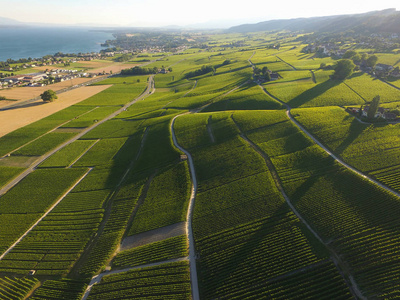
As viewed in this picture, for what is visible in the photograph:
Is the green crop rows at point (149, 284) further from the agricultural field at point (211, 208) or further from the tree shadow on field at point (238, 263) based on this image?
the tree shadow on field at point (238, 263)

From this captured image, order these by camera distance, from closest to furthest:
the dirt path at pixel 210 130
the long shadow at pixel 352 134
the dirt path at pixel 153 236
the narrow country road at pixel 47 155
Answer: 1. the dirt path at pixel 153 236
2. the long shadow at pixel 352 134
3. the narrow country road at pixel 47 155
4. the dirt path at pixel 210 130

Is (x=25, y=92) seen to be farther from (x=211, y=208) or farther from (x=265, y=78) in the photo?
(x=211, y=208)

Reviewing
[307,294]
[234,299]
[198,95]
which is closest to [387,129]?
[307,294]

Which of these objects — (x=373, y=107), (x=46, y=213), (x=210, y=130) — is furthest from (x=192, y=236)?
(x=373, y=107)

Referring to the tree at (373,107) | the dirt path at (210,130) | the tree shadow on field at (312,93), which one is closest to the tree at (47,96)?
the dirt path at (210,130)

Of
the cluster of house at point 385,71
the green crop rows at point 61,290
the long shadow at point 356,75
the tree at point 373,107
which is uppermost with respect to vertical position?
the cluster of house at point 385,71

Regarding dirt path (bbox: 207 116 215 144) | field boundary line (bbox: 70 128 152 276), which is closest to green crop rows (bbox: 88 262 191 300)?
field boundary line (bbox: 70 128 152 276)
